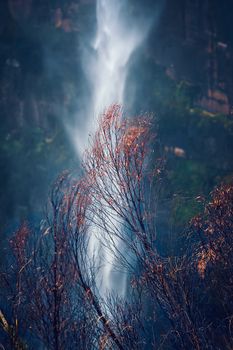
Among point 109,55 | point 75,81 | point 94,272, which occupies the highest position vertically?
point 109,55

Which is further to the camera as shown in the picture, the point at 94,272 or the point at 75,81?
the point at 75,81

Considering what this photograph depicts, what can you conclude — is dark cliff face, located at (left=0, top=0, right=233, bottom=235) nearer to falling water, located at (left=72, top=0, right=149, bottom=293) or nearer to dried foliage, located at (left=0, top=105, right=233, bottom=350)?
falling water, located at (left=72, top=0, right=149, bottom=293)

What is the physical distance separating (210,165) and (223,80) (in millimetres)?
4067

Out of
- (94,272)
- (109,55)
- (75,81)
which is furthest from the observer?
(109,55)

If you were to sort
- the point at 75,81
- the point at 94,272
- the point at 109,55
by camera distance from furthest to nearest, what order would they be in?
the point at 109,55 < the point at 75,81 < the point at 94,272

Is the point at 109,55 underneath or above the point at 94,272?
above

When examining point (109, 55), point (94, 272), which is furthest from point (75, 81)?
point (94, 272)

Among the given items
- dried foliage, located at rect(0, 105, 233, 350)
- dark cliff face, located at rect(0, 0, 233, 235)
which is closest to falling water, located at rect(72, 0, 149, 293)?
dark cliff face, located at rect(0, 0, 233, 235)

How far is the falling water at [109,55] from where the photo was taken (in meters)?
18.4

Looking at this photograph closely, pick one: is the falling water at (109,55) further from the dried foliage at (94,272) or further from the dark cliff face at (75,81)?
the dried foliage at (94,272)

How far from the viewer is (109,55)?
19.2 meters

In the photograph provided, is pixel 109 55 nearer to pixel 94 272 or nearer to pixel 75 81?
pixel 75 81

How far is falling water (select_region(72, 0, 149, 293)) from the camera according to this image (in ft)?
60.4

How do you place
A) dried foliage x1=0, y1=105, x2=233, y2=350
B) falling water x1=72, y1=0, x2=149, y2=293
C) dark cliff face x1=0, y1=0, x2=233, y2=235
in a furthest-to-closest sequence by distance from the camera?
falling water x1=72, y1=0, x2=149, y2=293, dark cliff face x1=0, y1=0, x2=233, y2=235, dried foliage x1=0, y1=105, x2=233, y2=350
